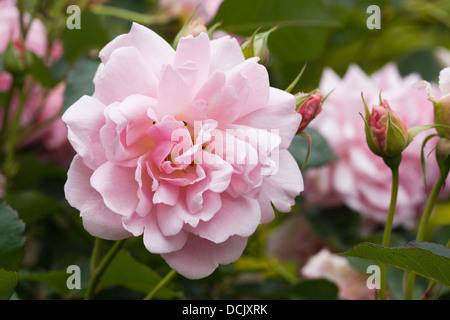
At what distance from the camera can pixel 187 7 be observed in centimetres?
91

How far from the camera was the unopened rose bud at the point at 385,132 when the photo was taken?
49 cm

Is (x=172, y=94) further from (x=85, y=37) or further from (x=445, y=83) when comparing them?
(x=85, y=37)

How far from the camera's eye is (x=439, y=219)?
1072mm

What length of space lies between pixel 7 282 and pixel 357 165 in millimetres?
503

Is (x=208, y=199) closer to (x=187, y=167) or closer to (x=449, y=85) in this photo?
(x=187, y=167)

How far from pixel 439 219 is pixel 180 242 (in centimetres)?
74

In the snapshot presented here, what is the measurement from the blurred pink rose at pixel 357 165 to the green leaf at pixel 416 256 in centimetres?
35

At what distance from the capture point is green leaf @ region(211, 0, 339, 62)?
0.75 meters

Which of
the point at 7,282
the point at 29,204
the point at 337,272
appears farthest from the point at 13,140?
the point at 337,272

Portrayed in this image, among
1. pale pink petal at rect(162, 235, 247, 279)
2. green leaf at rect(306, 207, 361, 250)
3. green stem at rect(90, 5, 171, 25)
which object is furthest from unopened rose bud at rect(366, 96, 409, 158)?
green stem at rect(90, 5, 171, 25)

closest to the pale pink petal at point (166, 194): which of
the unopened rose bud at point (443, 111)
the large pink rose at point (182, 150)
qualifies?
the large pink rose at point (182, 150)

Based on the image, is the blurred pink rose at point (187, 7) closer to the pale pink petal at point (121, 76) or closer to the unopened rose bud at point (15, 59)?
the unopened rose bud at point (15, 59)

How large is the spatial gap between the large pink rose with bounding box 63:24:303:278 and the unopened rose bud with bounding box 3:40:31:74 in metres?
0.26
